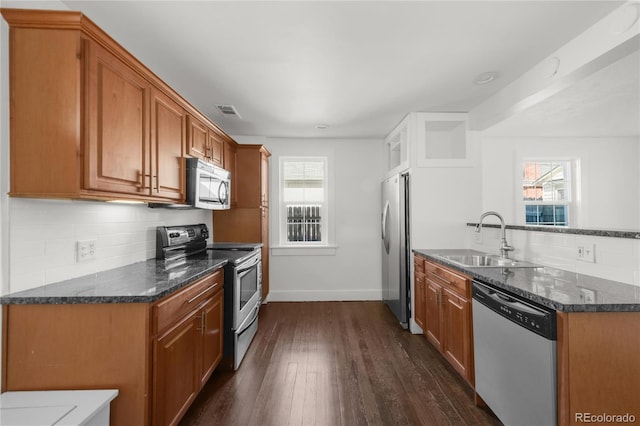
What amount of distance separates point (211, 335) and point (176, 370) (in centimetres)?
52

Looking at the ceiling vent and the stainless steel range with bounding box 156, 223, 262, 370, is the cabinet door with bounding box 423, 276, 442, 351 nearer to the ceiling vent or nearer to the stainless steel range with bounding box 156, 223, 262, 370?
the stainless steel range with bounding box 156, 223, 262, 370

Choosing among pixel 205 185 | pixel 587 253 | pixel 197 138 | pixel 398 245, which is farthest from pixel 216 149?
pixel 587 253

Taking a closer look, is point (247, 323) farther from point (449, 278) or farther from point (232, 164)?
point (232, 164)

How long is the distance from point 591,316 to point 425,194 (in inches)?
84.9

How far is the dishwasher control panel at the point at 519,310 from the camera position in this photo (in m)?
1.33

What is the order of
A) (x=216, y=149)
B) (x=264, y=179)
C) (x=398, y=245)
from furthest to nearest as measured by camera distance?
(x=264, y=179) < (x=398, y=245) < (x=216, y=149)

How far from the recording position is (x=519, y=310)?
149 cm

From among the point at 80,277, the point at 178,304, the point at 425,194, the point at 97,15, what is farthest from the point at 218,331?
the point at 425,194

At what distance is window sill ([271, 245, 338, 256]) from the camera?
14.6 feet

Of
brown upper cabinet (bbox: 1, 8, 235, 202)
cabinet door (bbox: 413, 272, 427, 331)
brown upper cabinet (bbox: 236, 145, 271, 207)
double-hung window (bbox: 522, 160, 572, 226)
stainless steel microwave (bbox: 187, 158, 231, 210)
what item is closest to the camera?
brown upper cabinet (bbox: 1, 8, 235, 202)

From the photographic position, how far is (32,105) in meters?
1.38

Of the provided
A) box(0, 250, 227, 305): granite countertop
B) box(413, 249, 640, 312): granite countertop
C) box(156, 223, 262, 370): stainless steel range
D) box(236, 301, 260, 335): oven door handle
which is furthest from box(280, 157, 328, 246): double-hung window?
box(413, 249, 640, 312): granite countertop

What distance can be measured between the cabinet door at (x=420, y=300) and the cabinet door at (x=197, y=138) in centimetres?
248

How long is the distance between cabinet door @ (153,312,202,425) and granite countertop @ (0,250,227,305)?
25 centimetres
